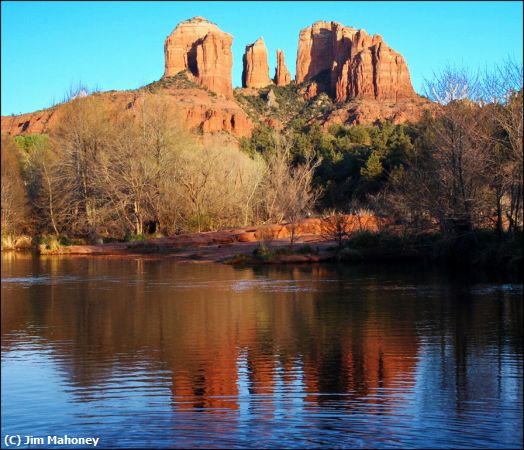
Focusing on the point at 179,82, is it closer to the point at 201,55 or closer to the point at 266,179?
the point at 201,55

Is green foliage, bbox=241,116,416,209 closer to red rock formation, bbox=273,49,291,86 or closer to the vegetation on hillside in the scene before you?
the vegetation on hillside

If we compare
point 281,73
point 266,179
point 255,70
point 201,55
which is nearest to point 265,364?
point 266,179

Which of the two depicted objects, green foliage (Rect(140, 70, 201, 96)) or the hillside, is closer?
the hillside

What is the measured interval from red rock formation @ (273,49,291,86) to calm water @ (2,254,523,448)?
3828 inches

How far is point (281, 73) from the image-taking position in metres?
115

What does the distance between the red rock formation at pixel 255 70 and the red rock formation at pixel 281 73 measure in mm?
1606

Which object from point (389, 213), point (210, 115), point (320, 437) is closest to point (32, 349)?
point (320, 437)

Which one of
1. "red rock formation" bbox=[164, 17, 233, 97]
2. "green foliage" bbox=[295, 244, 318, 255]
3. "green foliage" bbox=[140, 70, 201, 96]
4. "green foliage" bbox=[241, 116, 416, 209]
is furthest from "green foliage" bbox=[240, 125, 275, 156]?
"green foliage" bbox=[295, 244, 318, 255]

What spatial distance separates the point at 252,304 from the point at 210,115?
73.3 meters

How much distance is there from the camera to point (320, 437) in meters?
7.16

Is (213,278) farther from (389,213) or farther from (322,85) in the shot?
(322,85)

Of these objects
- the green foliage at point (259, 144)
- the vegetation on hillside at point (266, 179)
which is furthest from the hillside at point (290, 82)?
the vegetation on hillside at point (266, 179)

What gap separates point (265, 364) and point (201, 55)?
96.0 meters

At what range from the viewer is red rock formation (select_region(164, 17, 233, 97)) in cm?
10146
